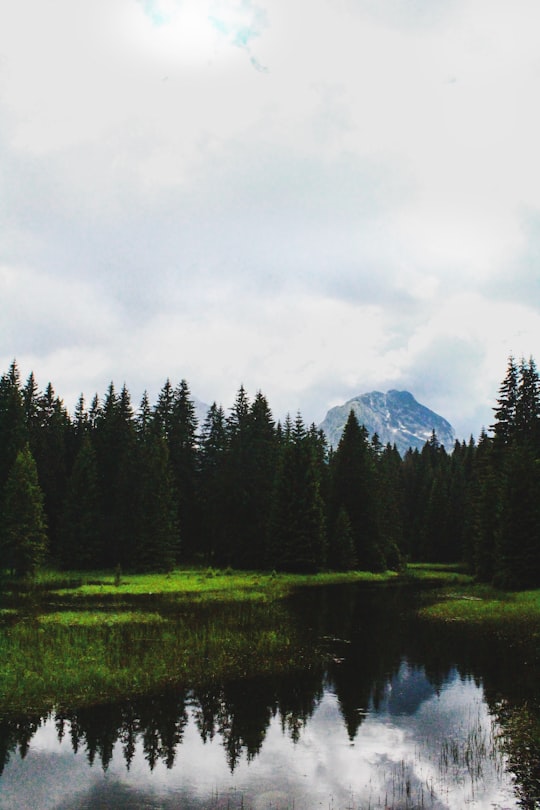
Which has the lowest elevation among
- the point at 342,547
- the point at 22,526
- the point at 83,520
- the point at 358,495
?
the point at 342,547

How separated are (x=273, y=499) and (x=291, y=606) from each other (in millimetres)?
30947

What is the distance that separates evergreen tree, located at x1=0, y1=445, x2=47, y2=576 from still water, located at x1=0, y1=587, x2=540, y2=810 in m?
41.0

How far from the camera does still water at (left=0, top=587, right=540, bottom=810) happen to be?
13.6m

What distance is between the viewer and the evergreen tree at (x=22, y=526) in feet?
186

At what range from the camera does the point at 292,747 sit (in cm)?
1653

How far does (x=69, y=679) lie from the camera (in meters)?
19.7

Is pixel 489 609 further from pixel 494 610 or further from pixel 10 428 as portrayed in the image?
pixel 10 428

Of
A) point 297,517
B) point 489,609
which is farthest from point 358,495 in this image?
point 489,609

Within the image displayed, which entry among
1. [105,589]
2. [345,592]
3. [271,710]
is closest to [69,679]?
[271,710]

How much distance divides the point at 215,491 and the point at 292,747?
6323 centimetres

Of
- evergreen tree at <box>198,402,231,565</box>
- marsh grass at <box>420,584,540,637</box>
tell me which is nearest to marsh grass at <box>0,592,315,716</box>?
marsh grass at <box>420,584,540,637</box>

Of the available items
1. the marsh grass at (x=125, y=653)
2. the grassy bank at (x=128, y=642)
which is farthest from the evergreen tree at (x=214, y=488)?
the marsh grass at (x=125, y=653)

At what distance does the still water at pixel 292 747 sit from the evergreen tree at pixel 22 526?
4100cm

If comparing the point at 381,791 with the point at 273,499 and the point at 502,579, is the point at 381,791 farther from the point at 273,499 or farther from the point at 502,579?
the point at 273,499
